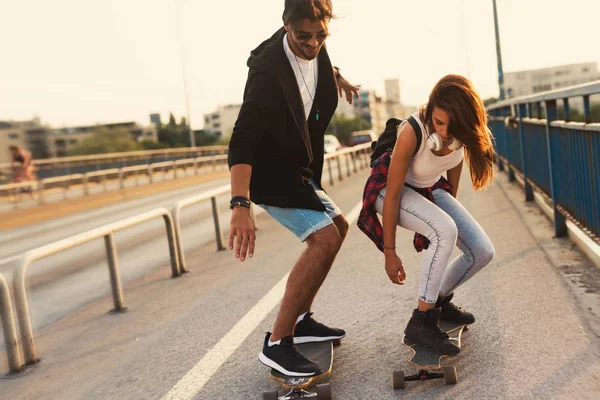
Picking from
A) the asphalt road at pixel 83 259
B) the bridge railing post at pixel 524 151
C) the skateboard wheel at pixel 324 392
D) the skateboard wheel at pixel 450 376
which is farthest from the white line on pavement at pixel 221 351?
the bridge railing post at pixel 524 151

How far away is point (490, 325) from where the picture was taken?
4.55m

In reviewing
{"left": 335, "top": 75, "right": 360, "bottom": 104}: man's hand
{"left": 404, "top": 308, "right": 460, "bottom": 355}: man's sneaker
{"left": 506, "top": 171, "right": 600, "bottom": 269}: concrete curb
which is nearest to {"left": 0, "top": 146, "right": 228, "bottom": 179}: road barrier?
{"left": 506, "top": 171, "right": 600, "bottom": 269}: concrete curb

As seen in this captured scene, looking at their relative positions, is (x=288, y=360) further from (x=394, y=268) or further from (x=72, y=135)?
(x=72, y=135)

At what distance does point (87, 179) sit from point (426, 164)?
26.0 metres

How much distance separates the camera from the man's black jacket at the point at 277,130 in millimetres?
3635

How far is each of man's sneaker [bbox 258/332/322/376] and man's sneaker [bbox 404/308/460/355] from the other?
1.79 feet

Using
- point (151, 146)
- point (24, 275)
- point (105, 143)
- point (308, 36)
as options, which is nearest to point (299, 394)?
point (308, 36)

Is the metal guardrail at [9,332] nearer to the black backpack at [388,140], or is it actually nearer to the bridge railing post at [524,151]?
the black backpack at [388,140]

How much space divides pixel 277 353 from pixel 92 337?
2.56 meters

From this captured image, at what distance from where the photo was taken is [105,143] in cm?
14638

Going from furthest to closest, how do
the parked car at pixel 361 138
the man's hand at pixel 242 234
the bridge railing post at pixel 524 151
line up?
the parked car at pixel 361 138, the bridge railing post at pixel 524 151, the man's hand at pixel 242 234

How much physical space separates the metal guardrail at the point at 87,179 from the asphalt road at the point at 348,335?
1573 centimetres

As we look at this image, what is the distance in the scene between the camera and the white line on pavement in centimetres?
403

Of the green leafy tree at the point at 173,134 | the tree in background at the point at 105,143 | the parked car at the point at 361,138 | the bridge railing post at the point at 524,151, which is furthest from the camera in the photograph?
the green leafy tree at the point at 173,134
